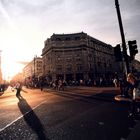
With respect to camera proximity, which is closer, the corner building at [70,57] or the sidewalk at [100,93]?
the sidewalk at [100,93]

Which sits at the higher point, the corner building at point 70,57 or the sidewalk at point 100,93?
the corner building at point 70,57

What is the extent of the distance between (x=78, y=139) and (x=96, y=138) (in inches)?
18.8

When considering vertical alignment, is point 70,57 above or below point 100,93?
above

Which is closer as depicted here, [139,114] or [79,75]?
[139,114]

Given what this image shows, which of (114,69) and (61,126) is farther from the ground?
(114,69)

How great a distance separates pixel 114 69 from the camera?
8125 centimetres

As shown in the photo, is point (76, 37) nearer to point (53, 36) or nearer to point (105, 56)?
point (53, 36)

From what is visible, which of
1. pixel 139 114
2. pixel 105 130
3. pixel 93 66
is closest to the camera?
pixel 105 130

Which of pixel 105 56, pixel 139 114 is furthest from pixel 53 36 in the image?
pixel 139 114

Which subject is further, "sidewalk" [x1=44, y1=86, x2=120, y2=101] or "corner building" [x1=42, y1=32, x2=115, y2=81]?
"corner building" [x1=42, y1=32, x2=115, y2=81]

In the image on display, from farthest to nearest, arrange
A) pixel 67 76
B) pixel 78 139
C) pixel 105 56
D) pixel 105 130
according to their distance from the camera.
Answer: pixel 105 56
pixel 67 76
pixel 105 130
pixel 78 139

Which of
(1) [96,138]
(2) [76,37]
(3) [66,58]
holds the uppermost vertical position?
(2) [76,37]

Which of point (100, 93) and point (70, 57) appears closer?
point (100, 93)

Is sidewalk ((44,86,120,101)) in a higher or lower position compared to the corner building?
lower
